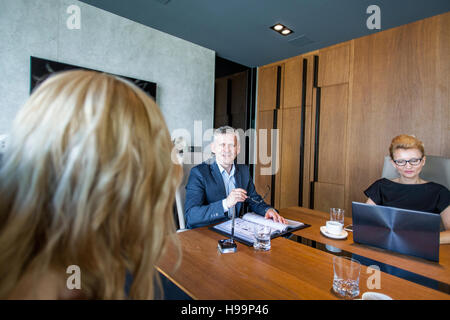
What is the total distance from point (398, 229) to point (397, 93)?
283cm

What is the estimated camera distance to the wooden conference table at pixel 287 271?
82 centimetres

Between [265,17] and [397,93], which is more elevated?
[265,17]

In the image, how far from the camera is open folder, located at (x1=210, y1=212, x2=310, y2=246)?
129cm

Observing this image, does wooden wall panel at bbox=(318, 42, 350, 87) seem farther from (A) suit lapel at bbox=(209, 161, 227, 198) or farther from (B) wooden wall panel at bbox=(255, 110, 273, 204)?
(A) suit lapel at bbox=(209, 161, 227, 198)

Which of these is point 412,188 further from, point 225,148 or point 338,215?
point 225,148

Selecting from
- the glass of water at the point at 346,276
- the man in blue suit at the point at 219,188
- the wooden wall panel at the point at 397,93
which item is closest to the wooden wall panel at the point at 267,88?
the wooden wall panel at the point at 397,93

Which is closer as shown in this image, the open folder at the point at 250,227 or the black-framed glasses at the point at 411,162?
the open folder at the point at 250,227

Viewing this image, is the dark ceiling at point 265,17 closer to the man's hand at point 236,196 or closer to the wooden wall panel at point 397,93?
the wooden wall panel at point 397,93

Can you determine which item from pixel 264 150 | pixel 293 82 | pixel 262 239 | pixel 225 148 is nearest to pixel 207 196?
pixel 225 148

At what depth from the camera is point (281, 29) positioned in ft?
10.6

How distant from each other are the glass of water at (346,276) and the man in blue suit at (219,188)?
2.17 ft

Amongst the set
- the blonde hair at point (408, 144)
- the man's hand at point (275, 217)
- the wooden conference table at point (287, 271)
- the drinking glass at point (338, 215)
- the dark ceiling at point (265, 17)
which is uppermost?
the dark ceiling at point (265, 17)
